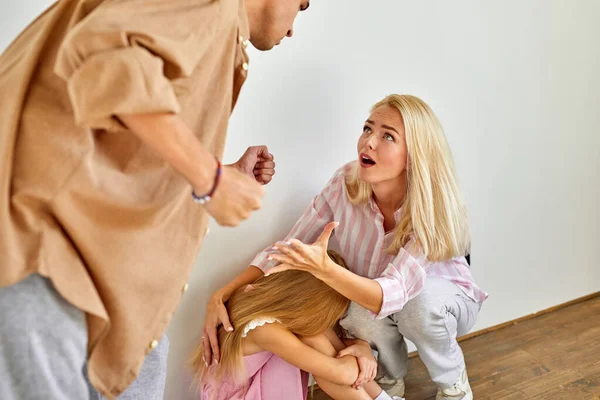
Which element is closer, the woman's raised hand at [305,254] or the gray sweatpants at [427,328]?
the woman's raised hand at [305,254]

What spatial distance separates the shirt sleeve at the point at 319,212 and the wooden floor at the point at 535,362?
545mm

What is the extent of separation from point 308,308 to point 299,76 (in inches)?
26.5

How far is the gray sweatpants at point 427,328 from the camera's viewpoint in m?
1.86

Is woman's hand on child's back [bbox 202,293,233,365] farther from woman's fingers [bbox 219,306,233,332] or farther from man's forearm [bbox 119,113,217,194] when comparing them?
man's forearm [bbox 119,113,217,194]

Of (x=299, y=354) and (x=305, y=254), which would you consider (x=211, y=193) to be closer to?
(x=305, y=254)

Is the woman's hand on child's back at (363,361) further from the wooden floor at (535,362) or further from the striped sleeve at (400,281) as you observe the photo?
the wooden floor at (535,362)

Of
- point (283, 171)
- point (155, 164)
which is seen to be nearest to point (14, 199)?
point (155, 164)

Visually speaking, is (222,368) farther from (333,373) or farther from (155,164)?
(155,164)

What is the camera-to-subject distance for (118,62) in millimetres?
831

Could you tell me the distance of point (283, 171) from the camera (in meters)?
1.94

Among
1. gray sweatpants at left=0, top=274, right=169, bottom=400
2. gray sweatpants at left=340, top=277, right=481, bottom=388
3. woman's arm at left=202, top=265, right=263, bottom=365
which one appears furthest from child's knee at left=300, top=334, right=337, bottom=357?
gray sweatpants at left=0, top=274, right=169, bottom=400

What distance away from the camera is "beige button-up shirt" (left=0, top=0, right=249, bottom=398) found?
850 mm

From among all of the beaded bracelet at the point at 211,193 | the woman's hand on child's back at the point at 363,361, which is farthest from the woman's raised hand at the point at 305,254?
the beaded bracelet at the point at 211,193

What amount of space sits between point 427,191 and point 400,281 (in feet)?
0.89
